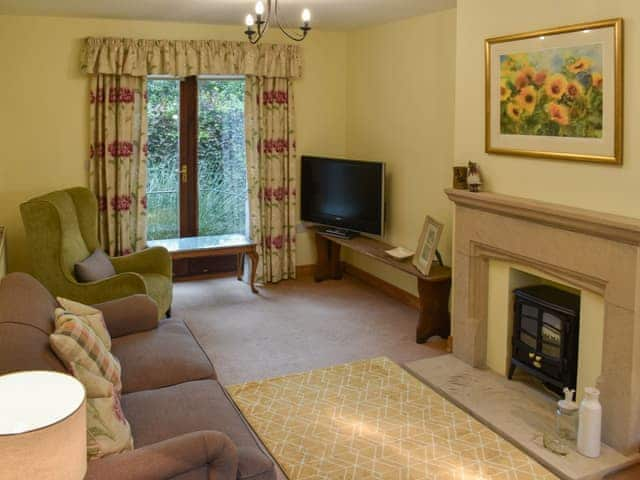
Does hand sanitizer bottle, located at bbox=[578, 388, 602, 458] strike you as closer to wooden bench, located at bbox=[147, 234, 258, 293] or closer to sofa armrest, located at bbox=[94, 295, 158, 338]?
sofa armrest, located at bbox=[94, 295, 158, 338]

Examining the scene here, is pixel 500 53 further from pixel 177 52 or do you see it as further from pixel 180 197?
pixel 180 197

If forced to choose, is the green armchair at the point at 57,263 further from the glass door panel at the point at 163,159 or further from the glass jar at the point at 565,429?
the glass jar at the point at 565,429

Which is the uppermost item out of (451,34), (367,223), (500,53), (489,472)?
(451,34)

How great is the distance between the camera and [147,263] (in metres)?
5.25

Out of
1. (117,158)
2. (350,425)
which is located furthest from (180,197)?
(350,425)

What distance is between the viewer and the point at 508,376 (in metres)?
4.23

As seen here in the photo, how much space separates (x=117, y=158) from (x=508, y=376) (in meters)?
3.73

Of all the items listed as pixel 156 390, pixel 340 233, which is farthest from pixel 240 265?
pixel 156 390

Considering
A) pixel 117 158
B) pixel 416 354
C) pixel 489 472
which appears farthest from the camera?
pixel 117 158

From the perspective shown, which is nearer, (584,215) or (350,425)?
(584,215)

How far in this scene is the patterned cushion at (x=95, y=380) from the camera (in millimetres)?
2279

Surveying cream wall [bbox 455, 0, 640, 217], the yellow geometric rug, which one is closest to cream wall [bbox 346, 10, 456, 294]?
cream wall [bbox 455, 0, 640, 217]

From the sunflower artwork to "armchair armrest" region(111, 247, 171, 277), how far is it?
8.89 ft

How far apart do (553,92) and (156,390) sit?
2.54 meters
